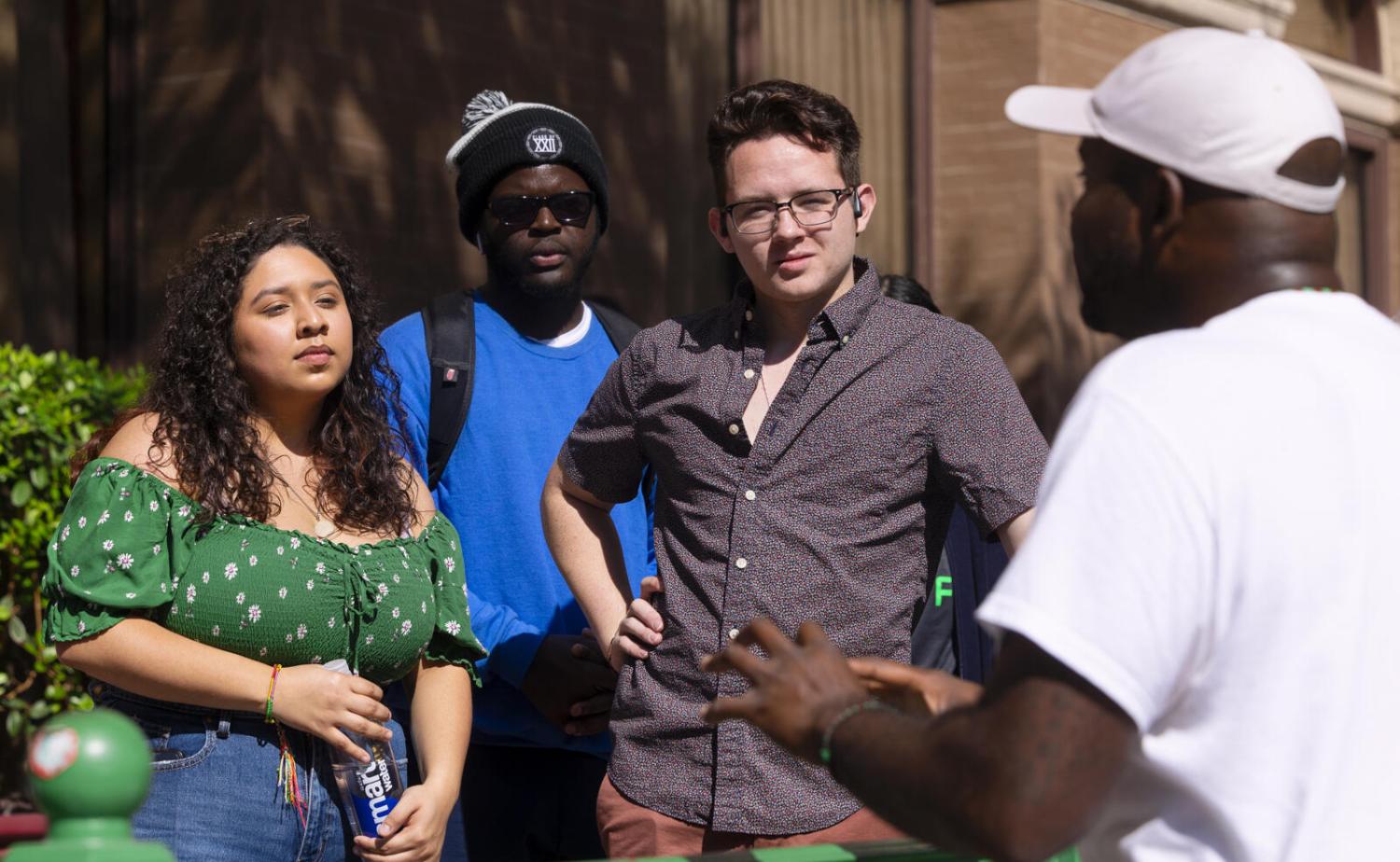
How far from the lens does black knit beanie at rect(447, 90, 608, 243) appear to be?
418 centimetres

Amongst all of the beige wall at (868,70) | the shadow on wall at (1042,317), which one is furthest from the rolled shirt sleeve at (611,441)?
the shadow on wall at (1042,317)

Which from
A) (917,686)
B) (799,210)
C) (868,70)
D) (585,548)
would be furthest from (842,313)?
(868,70)

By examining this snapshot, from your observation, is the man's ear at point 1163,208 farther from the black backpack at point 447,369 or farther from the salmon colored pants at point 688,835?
the black backpack at point 447,369

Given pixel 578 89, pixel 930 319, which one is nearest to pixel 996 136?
pixel 578 89

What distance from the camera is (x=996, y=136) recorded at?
8727 millimetres

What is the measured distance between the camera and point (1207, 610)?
161cm

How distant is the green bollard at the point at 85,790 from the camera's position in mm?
1567

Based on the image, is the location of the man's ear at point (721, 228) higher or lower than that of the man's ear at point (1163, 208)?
lower

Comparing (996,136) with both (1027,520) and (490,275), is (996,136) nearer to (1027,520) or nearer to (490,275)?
(490,275)

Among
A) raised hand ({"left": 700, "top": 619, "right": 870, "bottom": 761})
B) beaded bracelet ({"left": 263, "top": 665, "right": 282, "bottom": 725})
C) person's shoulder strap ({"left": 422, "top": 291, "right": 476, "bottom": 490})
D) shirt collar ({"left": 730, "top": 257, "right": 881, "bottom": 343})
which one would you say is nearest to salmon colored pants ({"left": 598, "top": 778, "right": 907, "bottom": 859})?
beaded bracelet ({"left": 263, "top": 665, "right": 282, "bottom": 725})

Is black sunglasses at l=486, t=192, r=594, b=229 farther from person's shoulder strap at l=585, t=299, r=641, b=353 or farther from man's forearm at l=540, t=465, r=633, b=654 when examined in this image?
man's forearm at l=540, t=465, r=633, b=654

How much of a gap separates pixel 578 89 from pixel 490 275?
3259mm

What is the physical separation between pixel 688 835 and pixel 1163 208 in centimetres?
165

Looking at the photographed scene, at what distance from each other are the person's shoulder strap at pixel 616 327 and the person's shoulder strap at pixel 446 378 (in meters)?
0.36
